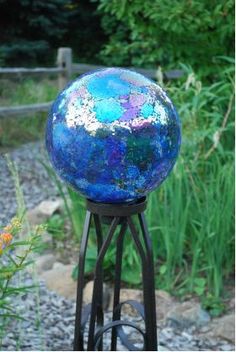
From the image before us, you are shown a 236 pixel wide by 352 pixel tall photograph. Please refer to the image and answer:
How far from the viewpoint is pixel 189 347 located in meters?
2.38

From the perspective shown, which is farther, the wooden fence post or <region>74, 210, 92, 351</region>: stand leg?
the wooden fence post

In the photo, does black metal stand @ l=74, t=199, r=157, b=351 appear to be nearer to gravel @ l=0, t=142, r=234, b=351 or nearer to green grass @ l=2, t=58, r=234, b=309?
gravel @ l=0, t=142, r=234, b=351

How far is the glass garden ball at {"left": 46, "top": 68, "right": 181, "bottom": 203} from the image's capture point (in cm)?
136

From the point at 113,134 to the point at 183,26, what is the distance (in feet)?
8.23

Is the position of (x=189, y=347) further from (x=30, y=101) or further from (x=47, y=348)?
(x=30, y=101)

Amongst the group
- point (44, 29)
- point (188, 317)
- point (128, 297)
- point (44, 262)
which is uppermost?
point (44, 29)

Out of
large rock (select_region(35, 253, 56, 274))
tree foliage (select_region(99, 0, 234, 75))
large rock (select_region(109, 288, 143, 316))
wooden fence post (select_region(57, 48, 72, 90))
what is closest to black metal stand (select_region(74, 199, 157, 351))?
large rock (select_region(109, 288, 143, 316))

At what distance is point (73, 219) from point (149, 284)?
62.3 inches

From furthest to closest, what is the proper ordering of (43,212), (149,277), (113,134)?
(43,212) < (149,277) < (113,134)

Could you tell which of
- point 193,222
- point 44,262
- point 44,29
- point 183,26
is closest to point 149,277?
point 193,222

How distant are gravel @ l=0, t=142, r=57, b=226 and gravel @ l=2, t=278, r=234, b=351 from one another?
3.16 feet

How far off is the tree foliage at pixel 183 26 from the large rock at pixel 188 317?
1.83 meters

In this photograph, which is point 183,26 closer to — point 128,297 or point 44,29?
point 128,297

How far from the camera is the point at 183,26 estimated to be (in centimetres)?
366
